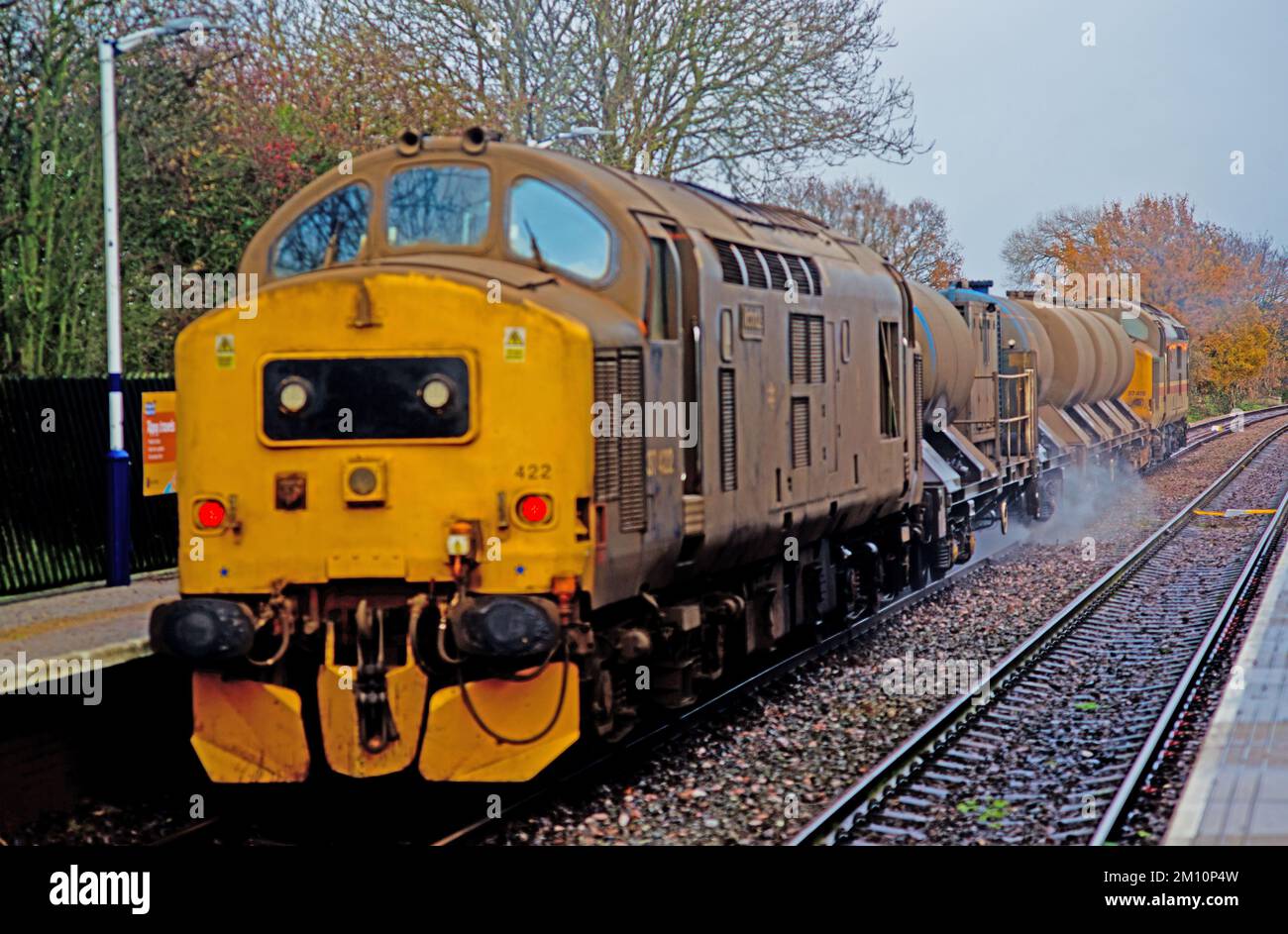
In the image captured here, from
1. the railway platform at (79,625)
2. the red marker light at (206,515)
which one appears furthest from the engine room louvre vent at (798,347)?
the railway platform at (79,625)

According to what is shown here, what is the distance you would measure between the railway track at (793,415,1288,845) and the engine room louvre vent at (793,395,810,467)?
205 centimetres

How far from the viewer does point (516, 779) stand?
818 cm

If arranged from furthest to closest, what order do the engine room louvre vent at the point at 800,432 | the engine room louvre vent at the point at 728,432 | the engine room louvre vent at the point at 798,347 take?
the engine room louvre vent at the point at 800,432, the engine room louvre vent at the point at 798,347, the engine room louvre vent at the point at 728,432

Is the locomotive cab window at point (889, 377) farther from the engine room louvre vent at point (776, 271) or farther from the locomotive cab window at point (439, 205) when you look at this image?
the locomotive cab window at point (439, 205)

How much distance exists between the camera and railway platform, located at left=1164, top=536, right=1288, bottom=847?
7.62 meters

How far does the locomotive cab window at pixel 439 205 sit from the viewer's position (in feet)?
29.1

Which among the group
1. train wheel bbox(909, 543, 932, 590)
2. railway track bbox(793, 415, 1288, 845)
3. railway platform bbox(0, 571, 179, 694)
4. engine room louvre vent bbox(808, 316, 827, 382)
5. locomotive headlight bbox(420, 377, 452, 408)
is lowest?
railway track bbox(793, 415, 1288, 845)

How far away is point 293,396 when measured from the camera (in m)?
8.16

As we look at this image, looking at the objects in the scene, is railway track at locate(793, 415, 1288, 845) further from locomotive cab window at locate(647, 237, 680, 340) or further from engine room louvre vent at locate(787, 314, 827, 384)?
locomotive cab window at locate(647, 237, 680, 340)

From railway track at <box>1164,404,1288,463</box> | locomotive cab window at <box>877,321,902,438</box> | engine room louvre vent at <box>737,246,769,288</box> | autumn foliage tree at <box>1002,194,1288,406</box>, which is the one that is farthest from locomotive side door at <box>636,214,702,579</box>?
autumn foliage tree at <box>1002,194,1288,406</box>

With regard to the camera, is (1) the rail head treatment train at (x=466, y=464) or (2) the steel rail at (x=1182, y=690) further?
(2) the steel rail at (x=1182, y=690)

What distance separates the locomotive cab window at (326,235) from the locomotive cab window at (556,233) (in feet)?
3.01

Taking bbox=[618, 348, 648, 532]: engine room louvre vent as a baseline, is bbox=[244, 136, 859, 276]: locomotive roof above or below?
above

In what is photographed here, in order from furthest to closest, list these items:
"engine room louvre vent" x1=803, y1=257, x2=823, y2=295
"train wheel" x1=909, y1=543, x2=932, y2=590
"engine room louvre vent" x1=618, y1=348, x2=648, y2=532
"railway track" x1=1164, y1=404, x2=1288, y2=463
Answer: "railway track" x1=1164, y1=404, x2=1288, y2=463 < "train wheel" x1=909, y1=543, x2=932, y2=590 < "engine room louvre vent" x1=803, y1=257, x2=823, y2=295 < "engine room louvre vent" x1=618, y1=348, x2=648, y2=532
